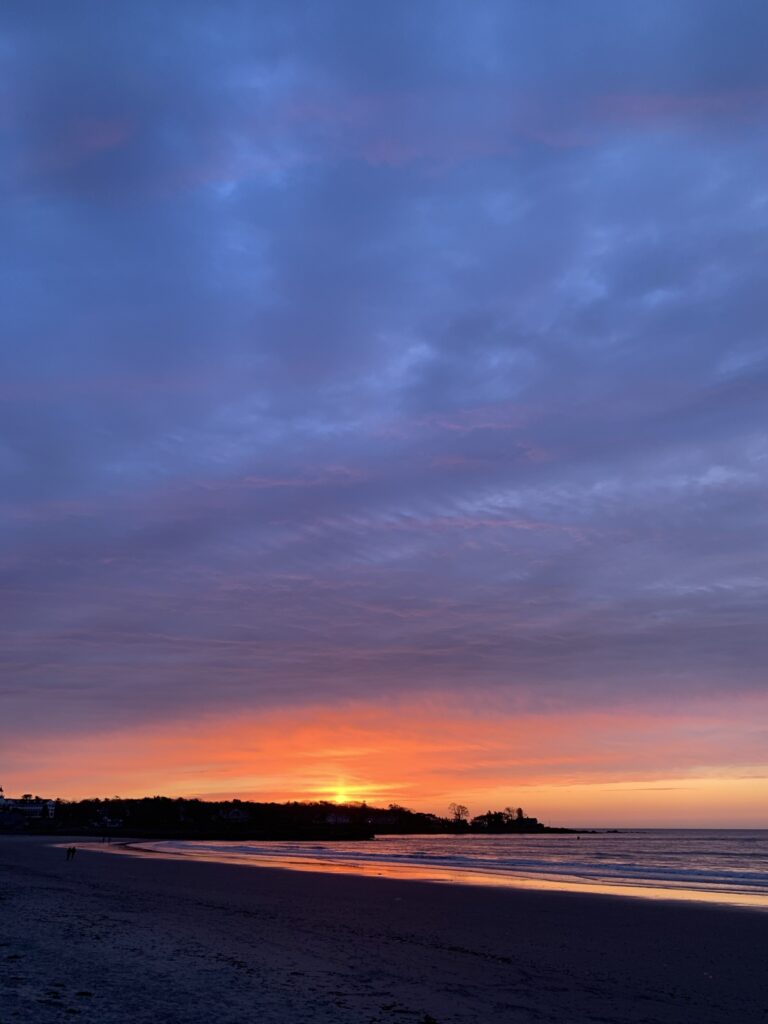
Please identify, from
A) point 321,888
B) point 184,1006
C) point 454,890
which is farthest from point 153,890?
point 184,1006

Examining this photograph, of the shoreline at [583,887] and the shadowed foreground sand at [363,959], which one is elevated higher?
the shadowed foreground sand at [363,959]

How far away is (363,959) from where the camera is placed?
18344 mm

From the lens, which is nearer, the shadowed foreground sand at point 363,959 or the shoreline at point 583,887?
the shadowed foreground sand at point 363,959

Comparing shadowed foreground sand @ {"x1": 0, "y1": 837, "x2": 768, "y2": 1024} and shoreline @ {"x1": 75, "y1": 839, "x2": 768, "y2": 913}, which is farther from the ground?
shadowed foreground sand @ {"x1": 0, "y1": 837, "x2": 768, "y2": 1024}

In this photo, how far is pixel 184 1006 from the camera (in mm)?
12281

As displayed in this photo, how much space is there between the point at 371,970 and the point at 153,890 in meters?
20.7

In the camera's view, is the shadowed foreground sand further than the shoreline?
No

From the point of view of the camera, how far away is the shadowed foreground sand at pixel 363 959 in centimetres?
1289

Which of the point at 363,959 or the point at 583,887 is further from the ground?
the point at 363,959

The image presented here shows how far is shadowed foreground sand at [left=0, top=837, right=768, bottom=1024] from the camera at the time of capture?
1289 cm

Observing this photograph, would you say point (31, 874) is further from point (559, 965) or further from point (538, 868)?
point (538, 868)

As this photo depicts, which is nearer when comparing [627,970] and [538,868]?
[627,970]

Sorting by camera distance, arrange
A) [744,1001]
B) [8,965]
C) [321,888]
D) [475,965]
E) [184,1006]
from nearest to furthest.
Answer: [184,1006] < [8,965] < [744,1001] < [475,965] < [321,888]

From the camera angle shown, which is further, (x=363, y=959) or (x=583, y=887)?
(x=583, y=887)
